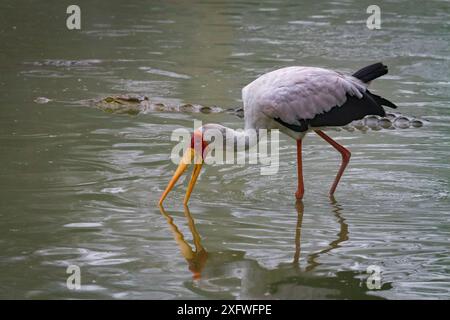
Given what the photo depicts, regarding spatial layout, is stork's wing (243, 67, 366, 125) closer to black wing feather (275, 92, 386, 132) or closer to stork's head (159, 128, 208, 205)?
black wing feather (275, 92, 386, 132)

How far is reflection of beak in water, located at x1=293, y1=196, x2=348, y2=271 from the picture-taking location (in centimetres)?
704

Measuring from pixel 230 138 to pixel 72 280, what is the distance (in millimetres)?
2412

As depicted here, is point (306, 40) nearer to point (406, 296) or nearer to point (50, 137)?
point (50, 137)

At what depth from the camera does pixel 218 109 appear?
11.8 metres

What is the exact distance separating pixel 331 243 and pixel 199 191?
5.40 feet

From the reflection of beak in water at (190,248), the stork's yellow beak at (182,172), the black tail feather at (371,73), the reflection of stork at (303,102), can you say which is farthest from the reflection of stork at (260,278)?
the black tail feather at (371,73)

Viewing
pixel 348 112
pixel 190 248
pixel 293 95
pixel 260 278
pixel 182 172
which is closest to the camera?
pixel 260 278

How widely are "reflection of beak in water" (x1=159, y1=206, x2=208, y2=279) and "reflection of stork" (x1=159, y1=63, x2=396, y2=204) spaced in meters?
1.03

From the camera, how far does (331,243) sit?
748 cm

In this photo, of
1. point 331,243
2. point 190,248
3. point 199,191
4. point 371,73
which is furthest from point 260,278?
point 371,73

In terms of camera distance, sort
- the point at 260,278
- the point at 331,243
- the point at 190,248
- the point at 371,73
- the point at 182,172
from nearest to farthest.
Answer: the point at 260,278 → the point at 190,248 → the point at 331,243 → the point at 182,172 → the point at 371,73

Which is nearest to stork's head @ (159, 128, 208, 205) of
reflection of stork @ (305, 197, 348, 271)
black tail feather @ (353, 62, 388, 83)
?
reflection of stork @ (305, 197, 348, 271)

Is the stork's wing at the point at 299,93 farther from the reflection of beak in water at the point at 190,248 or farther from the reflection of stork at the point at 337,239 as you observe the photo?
the reflection of beak in water at the point at 190,248

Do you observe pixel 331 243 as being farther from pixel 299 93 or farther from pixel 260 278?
pixel 299 93
